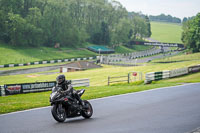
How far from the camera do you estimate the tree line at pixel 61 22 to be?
285 ft

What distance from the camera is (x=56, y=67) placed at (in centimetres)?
7238

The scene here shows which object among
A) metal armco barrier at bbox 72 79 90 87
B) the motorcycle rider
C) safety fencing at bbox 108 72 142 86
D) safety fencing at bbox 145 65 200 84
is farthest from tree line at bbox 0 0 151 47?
the motorcycle rider

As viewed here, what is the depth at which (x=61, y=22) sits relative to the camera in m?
104

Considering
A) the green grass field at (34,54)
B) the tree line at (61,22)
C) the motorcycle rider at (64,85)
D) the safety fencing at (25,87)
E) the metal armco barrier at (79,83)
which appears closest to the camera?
the motorcycle rider at (64,85)

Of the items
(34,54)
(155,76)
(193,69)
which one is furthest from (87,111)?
(34,54)

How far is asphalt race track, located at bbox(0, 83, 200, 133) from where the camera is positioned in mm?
10281

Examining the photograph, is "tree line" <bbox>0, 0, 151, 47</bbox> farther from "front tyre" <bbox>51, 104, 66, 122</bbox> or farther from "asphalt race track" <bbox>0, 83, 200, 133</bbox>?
"front tyre" <bbox>51, 104, 66, 122</bbox>

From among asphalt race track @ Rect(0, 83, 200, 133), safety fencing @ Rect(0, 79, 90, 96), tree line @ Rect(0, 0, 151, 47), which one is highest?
tree line @ Rect(0, 0, 151, 47)

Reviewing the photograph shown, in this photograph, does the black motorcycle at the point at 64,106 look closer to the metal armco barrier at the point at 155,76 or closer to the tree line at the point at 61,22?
the metal armco barrier at the point at 155,76

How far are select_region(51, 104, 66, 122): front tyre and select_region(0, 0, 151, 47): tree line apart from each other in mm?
77699

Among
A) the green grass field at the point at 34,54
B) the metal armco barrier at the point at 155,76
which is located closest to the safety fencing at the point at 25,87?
the metal armco barrier at the point at 155,76

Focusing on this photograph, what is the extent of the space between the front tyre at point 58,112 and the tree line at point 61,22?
77.7 metres

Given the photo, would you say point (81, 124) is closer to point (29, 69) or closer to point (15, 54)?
point (29, 69)

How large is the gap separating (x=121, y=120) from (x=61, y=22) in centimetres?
9488
